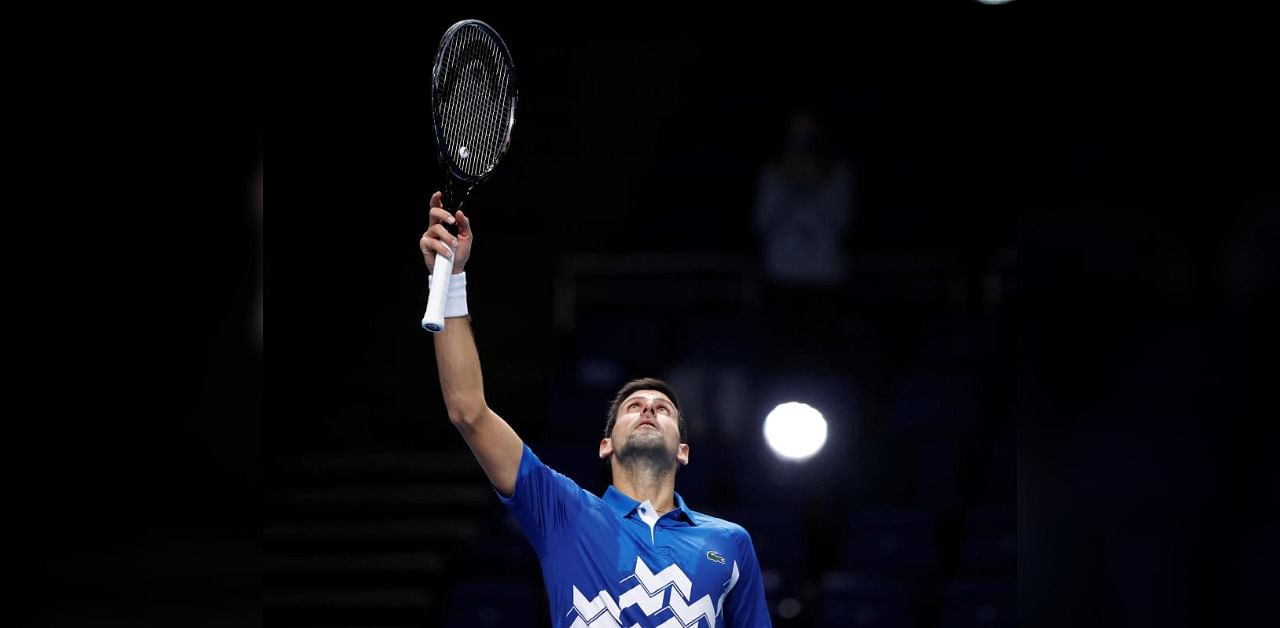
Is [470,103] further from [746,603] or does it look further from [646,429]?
[746,603]

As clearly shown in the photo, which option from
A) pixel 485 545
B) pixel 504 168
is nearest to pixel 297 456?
pixel 485 545

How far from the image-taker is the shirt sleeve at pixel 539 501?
342 cm

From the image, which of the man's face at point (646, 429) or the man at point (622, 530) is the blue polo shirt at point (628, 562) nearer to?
the man at point (622, 530)

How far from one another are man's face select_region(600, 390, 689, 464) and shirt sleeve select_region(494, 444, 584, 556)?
231 millimetres

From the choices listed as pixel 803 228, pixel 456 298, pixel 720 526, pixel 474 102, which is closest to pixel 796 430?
pixel 803 228

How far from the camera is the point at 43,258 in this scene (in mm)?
1750

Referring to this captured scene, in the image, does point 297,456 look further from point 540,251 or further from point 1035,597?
point 1035,597

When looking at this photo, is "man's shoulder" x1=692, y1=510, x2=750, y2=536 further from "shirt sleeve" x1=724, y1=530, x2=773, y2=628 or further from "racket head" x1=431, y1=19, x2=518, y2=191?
"racket head" x1=431, y1=19, x2=518, y2=191

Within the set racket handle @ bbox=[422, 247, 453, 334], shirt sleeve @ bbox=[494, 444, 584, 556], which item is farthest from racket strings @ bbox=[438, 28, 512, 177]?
shirt sleeve @ bbox=[494, 444, 584, 556]

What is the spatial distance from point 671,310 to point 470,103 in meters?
5.06

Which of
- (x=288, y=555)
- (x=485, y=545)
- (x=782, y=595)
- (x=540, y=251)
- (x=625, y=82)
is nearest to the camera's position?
(x=782, y=595)

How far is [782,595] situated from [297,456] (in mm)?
3320

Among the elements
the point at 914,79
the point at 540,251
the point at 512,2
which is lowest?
the point at 540,251

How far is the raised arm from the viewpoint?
9.57 ft
